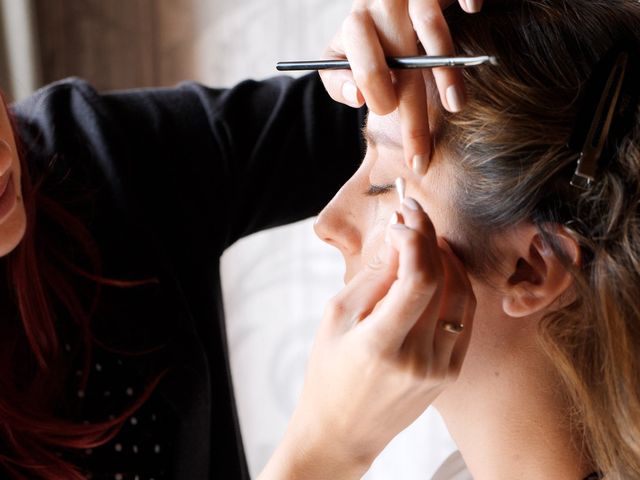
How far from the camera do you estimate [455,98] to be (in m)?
0.69

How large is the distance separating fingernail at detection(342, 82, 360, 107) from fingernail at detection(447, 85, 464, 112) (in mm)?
111

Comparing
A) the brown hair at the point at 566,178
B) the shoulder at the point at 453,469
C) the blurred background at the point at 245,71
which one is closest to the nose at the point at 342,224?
the brown hair at the point at 566,178

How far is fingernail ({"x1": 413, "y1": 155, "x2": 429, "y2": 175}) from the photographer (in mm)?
786

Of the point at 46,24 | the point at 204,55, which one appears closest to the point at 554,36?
the point at 204,55

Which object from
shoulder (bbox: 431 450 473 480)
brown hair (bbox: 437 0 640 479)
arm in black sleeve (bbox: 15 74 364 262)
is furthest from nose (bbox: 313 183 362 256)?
shoulder (bbox: 431 450 473 480)

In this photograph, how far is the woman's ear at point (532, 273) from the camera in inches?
30.4

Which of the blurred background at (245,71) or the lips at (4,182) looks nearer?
the lips at (4,182)

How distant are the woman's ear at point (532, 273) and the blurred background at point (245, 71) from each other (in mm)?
660

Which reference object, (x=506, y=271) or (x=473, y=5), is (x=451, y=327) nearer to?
(x=506, y=271)

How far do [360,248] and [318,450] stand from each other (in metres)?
0.25

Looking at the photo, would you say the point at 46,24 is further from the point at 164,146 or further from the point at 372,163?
the point at 372,163

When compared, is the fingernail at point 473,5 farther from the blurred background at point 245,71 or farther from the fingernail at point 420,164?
the blurred background at point 245,71

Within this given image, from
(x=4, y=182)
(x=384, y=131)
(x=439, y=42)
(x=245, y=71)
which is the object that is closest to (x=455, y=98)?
(x=439, y=42)

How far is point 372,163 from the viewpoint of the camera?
86 centimetres
